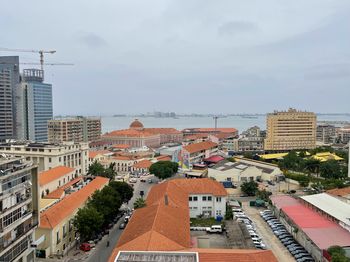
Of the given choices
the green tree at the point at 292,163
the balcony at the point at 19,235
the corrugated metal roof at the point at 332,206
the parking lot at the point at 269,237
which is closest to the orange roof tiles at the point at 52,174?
the balcony at the point at 19,235

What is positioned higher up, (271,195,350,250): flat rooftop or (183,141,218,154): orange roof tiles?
(183,141,218,154): orange roof tiles

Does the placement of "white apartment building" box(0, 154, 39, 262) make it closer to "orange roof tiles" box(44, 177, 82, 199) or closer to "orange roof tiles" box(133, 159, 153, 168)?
"orange roof tiles" box(44, 177, 82, 199)

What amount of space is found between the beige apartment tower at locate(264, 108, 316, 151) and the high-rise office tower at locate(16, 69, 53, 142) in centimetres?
3844

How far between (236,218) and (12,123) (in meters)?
50.8

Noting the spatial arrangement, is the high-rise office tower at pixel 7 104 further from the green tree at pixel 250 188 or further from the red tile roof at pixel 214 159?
the green tree at pixel 250 188

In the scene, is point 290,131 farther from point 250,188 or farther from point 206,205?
point 206,205

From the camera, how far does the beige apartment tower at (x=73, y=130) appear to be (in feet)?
199

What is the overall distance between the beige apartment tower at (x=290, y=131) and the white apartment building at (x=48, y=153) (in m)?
34.0

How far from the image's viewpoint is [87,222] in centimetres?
1806

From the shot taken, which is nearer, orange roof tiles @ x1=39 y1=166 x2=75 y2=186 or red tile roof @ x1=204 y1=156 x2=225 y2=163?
orange roof tiles @ x1=39 y1=166 x2=75 y2=186

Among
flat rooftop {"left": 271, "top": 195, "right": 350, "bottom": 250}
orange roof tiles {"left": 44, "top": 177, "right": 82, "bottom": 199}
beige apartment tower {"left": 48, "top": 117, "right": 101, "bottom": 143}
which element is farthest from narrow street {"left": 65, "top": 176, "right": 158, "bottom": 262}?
beige apartment tower {"left": 48, "top": 117, "right": 101, "bottom": 143}

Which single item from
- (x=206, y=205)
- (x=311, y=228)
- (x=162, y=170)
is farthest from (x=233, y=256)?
(x=162, y=170)

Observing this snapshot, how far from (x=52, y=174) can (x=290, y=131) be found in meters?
41.9

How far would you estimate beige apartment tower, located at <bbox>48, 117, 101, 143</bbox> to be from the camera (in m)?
60.7
